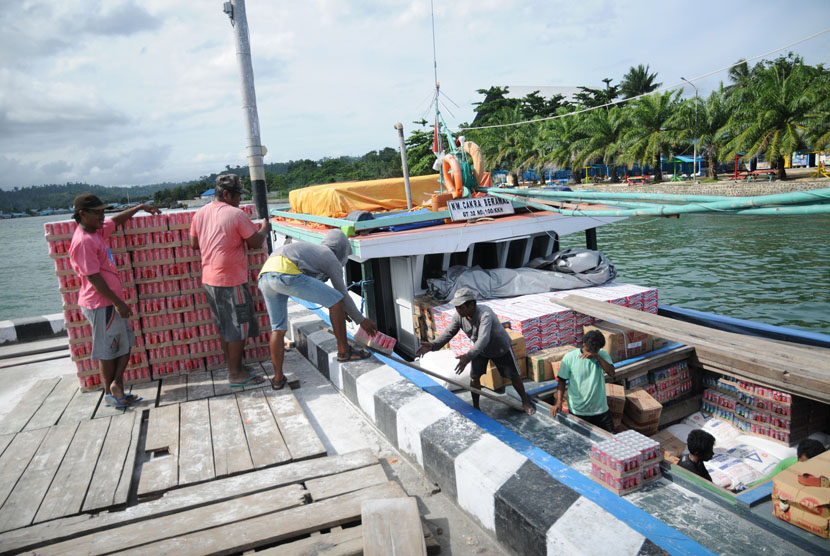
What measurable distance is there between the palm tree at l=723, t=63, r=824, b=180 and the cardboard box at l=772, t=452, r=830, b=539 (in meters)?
26.3

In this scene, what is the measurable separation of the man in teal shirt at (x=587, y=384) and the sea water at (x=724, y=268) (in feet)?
29.5

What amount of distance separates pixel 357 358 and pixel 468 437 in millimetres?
1768

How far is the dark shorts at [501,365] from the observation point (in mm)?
4383

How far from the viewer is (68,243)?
183 inches

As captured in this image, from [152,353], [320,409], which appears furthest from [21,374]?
[320,409]

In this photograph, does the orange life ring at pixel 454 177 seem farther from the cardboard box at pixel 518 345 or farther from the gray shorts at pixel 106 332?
the gray shorts at pixel 106 332

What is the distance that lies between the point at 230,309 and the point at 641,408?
3769mm

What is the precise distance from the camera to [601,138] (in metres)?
35.5

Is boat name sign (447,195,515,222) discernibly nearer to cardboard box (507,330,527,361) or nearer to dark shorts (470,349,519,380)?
cardboard box (507,330,527,361)

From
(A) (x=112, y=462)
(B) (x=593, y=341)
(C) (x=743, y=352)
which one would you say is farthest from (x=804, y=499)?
(A) (x=112, y=462)

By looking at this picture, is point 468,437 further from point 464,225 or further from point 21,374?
point 21,374

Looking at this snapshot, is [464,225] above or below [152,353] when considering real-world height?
above

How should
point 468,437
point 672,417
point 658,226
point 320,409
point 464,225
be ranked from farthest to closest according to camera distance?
point 658,226
point 464,225
point 672,417
point 320,409
point 468,437

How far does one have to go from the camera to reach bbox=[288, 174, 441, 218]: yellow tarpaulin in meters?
7.13
